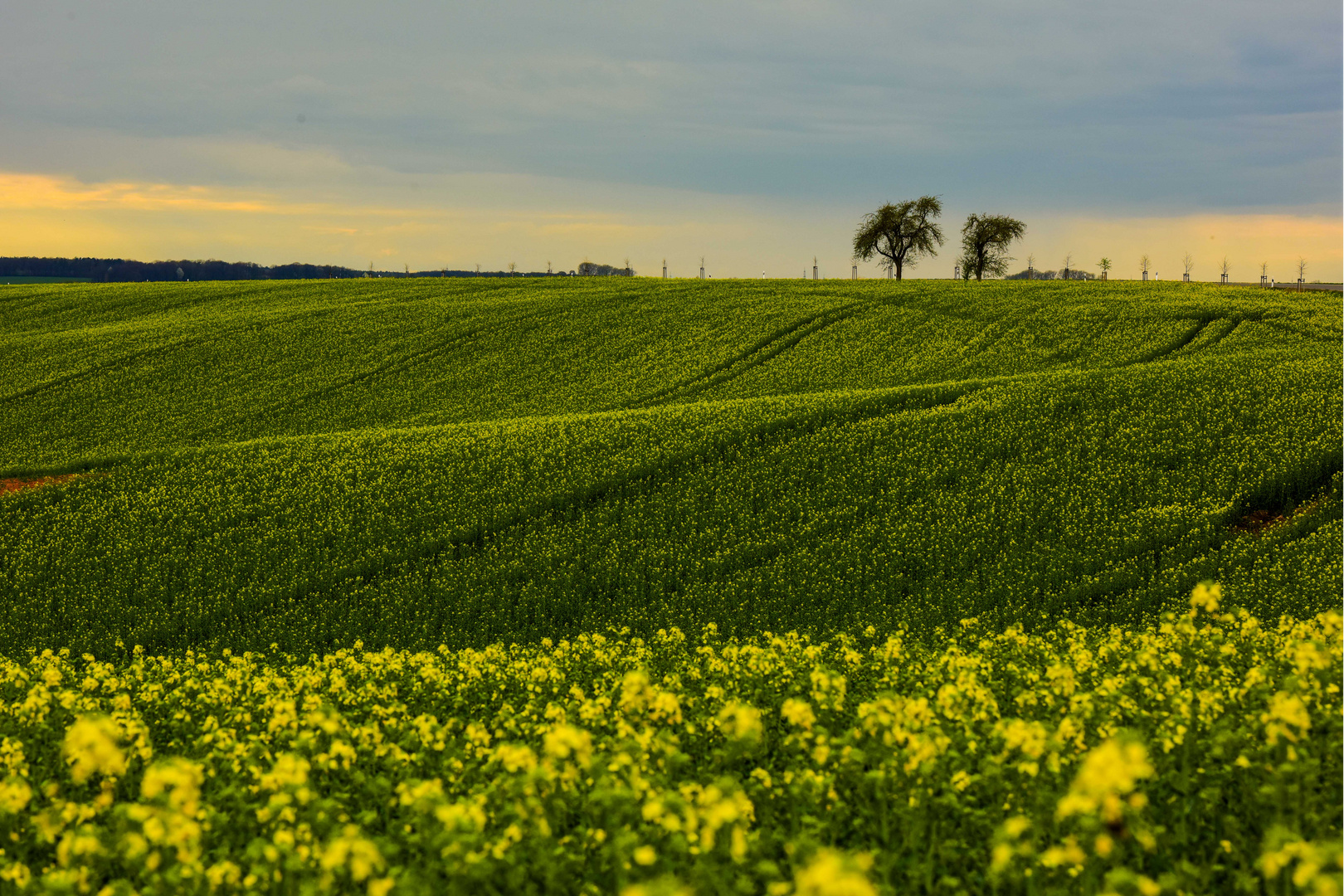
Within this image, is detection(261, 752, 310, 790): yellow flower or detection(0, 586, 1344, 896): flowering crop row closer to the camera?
detection(0, 586, 1344, 896): flowering crop row

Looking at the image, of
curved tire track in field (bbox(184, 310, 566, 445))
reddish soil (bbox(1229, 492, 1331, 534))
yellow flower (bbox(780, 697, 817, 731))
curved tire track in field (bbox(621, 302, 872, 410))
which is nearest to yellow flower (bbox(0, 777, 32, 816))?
yellow flower (bbox(780, 697, 817, 731))

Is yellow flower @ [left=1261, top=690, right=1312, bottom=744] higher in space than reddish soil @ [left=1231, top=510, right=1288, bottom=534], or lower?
higher

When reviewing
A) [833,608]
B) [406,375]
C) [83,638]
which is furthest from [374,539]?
[406,375]

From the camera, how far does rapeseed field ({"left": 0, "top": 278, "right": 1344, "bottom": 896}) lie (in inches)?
278

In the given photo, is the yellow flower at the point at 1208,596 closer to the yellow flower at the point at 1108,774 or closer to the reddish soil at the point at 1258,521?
the yellow flower at the point at 1108,774

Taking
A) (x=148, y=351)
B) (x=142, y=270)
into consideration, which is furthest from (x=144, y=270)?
(x=148, y=351)

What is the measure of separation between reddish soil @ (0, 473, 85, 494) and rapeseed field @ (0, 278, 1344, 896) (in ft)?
1.45

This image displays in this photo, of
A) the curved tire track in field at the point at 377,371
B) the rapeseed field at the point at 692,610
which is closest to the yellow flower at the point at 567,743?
the rapeseed field at the point at 692,610

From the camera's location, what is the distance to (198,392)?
169 ft

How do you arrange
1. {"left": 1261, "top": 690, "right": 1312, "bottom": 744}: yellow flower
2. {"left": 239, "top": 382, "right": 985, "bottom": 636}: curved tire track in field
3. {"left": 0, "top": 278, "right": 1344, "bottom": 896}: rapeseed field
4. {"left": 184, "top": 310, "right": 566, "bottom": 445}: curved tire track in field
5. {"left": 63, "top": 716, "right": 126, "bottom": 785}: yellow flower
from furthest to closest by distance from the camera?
1. {"left": 184, "top": 310, "right": 566, "bottom": 445}: curved tire track in field
2. {"left": 239, "top": 382, "right": 985, "bottom": 636}: curved tire track in field
3. {"left": 0, "top": 278, "right": 1344, "bottom": 896}: rapeseed field
4. {"left": 1261, "top": 690, "right": 1312, "bottom": 744}: yellow flower
5. {"left": 63, "top": 716, "right": 126, "bottom": 785}: yellow flower

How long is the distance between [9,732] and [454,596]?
38.4 feet

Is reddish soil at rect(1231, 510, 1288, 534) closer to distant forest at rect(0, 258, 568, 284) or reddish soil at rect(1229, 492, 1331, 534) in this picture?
reddish soil at rect(1229, 492, 1331, 534)

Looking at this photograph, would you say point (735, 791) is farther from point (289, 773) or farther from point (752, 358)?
point (752, 358)

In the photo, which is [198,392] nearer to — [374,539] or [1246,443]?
[374,539]
